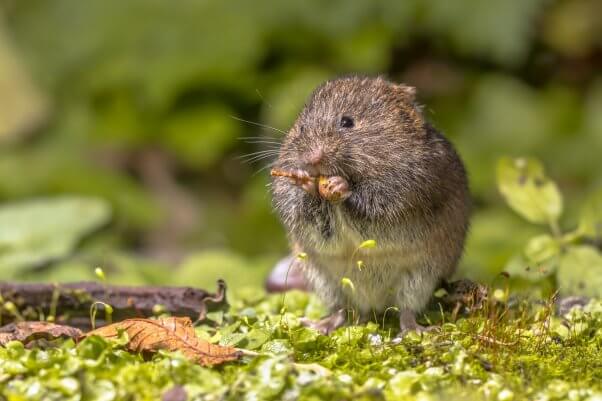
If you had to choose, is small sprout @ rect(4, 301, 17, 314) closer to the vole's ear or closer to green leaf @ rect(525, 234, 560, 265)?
the vole's ear

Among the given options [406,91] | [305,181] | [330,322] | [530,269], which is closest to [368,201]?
[305,181]

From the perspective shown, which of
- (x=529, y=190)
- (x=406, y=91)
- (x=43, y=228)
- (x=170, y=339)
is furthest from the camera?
(x=43, y=228)

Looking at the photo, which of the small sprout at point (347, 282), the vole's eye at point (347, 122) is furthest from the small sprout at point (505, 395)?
the vole's eye at point (347, 122)

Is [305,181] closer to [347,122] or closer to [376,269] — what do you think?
[347,122]

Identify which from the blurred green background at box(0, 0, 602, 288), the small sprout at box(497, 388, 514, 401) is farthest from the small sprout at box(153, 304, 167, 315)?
the blurred green background at box(0, 0, 602, 288)

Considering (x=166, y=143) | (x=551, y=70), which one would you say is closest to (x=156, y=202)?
(x=166, y=143)

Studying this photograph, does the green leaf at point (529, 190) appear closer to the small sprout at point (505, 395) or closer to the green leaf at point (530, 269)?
the green leaf at point (530, 269)
